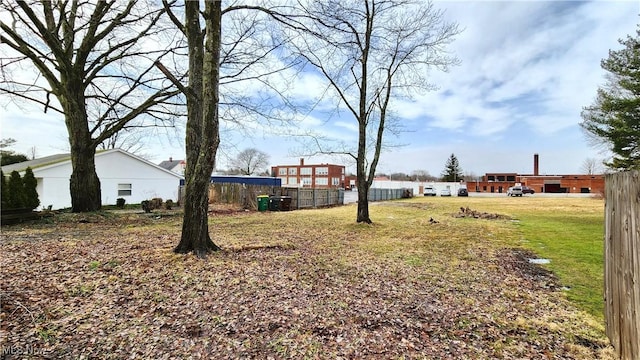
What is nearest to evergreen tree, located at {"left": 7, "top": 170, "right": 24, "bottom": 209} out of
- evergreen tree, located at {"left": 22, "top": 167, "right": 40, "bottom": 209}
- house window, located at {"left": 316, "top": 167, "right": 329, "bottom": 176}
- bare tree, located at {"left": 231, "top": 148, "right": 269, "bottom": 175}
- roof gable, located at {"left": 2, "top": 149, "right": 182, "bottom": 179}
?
evergreen tree, located at {"left": 22, "top": 167, "right": 40, "bottom": 209}

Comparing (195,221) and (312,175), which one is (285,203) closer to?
(195,221)

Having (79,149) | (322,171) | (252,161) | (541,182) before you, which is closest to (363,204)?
(79,149)

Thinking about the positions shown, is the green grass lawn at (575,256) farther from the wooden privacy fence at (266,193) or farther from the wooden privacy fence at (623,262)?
the wooden privacy fence at (266,193)

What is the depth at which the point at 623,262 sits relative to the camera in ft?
8.84

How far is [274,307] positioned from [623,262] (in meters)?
3.40

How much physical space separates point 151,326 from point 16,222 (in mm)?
10806

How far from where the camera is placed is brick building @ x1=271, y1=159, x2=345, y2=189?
70.8 meters

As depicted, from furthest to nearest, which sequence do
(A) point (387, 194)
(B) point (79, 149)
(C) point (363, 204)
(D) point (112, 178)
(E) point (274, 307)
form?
(A) point (387, 194) → (D) point (112, 178) → (C) point (363, 204) → (B) point (79, 149) → (E) point (274, 307)

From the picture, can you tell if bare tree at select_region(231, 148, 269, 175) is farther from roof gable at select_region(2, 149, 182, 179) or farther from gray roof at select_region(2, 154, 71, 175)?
gray roof at select_region(2, 154, 71, 175)

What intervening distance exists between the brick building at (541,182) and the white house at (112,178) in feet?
201

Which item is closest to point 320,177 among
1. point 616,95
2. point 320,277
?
point 616,95

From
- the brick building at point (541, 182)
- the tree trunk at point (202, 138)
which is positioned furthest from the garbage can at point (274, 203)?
the brick building at point (541, 182)

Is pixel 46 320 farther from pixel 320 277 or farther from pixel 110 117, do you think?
pixel 110 117

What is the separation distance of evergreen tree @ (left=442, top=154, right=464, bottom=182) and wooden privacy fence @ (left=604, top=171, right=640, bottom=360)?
240 feet
